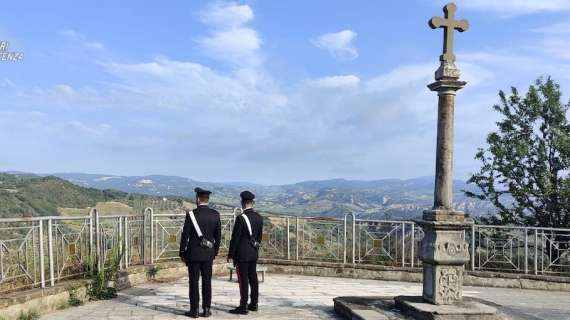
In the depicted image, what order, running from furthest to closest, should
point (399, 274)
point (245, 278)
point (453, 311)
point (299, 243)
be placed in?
1. point (299, 243)
2. point (399, 274)
3. point (245, 278)
4. point (453, 311)

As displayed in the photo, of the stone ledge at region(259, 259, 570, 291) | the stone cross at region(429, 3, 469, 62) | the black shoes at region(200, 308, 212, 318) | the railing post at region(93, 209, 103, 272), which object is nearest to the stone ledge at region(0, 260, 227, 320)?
the railing post at region(93, 209, 103, 272)

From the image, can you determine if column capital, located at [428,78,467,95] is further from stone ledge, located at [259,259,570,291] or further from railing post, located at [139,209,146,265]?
railing post, located at [139,209,146,265]

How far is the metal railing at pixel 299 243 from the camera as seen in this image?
905 centimetres

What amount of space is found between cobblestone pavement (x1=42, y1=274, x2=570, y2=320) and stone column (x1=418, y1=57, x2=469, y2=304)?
1.70 meters

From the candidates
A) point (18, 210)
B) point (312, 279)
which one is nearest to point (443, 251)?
point (312, 279)

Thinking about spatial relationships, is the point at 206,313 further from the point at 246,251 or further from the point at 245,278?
the point at 246,251

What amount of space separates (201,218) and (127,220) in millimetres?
3673

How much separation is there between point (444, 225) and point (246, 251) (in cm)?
315

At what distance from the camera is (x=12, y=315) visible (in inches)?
283

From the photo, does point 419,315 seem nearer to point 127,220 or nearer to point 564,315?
point 564,315

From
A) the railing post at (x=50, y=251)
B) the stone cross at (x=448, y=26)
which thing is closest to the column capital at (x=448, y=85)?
the stone cross at (x=448, y=26)

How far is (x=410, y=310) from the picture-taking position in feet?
23.3

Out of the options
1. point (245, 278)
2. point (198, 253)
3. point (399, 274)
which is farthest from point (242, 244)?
point (399, 274)

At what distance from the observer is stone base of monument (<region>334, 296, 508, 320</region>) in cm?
666
